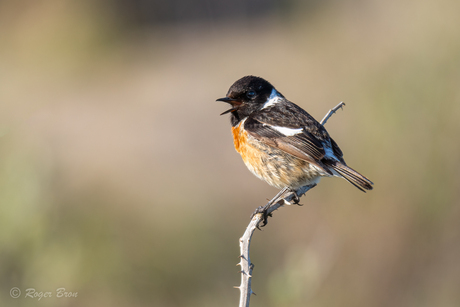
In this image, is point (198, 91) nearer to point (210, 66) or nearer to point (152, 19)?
point (210, 66)

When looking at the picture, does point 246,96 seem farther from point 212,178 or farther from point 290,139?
point 212,178

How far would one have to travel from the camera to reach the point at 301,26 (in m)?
11.5

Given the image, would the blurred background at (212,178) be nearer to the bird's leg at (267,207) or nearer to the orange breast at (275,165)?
the bird's leg at (267,207)

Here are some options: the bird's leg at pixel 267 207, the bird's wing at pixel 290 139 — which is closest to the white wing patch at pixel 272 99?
the bird's wing at pixel 290 139

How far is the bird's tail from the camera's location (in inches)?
105

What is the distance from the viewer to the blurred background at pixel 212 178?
3857 millimetres

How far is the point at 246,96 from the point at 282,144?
1.75 ft

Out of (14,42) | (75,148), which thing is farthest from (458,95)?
(14,42)

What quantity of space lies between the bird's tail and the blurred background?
0.74 metres

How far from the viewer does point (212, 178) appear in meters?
7.54

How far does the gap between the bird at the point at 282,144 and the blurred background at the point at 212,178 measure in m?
0.67

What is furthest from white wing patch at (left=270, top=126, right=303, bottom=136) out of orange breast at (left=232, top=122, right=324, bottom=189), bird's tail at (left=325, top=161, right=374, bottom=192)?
bird's tail at (left=325, top=161, right=374, bottom=192)

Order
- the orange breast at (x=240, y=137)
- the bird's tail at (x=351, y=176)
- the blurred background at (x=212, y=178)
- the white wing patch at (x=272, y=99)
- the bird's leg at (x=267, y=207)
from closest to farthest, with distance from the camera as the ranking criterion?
the bird's tail at (x=351, y=176), the bird's leg at (x=267, y=207), the orange breast at (x=240, y=137), the white wing patch at (x=272, y=99), the blurred background at (x=212, y=178)

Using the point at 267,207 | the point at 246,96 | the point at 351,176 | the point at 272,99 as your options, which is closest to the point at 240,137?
the point at 246,96
